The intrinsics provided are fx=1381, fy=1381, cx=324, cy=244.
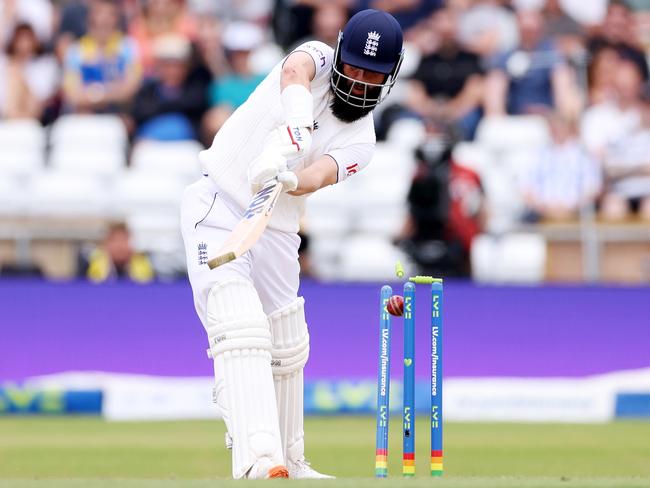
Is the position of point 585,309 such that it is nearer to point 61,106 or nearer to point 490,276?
point 490,276

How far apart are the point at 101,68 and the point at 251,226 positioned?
25.2ft

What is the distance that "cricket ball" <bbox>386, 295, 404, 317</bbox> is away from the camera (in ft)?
16.6

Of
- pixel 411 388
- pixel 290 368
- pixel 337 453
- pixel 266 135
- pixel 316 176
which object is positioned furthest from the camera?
pixel 337 453

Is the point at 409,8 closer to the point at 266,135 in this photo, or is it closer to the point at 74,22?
the point at 74,22

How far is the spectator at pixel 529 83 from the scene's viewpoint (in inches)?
467

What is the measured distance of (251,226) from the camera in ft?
16.0

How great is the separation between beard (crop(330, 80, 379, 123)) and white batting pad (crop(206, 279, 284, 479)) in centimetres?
77

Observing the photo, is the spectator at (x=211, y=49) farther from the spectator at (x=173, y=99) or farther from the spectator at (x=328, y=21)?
the spectator at (x=328, y=21)

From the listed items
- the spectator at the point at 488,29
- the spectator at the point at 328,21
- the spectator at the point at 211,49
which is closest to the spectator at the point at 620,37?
the spectator at the point at 488,29

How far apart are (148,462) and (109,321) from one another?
3.24 metres

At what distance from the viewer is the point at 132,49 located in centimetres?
1233

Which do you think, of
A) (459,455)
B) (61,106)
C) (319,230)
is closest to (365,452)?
(459,455)

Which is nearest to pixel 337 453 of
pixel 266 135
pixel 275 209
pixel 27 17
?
pixel 275 209

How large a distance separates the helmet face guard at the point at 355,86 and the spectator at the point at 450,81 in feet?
21.4
